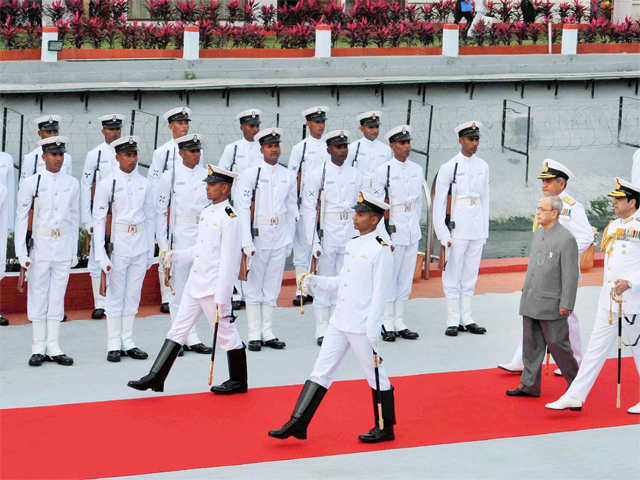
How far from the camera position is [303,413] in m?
8.47

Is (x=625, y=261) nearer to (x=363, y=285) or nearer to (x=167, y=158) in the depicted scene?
(x=363, y=285)

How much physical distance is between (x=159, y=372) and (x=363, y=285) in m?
1.85

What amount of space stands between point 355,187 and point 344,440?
3.45m

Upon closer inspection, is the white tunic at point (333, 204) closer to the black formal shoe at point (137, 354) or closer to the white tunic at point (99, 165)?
the black formal shoe at point (137, 354)

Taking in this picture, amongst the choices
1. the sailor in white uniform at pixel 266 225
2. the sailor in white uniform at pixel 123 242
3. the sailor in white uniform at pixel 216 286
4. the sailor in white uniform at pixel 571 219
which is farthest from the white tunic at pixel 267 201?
the sailor in white uniform at pixel 571 219

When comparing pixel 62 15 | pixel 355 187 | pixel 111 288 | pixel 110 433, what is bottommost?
pixel 110 433

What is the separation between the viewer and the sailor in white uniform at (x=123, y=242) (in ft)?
34.5

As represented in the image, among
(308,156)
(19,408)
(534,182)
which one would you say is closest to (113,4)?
(534,182)

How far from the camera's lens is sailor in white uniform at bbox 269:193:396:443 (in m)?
8.48

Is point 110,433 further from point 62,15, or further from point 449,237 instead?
point 62,15

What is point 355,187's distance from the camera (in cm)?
1152

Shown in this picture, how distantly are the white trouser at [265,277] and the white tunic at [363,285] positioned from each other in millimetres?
2556

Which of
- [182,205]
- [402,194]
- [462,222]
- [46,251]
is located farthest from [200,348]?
[462,222]

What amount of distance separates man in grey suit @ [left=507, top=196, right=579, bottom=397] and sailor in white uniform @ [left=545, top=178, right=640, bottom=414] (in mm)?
265
